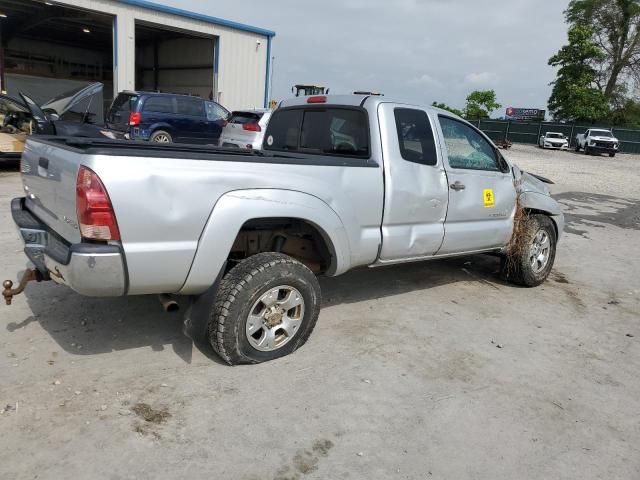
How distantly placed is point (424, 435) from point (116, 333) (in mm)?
2346

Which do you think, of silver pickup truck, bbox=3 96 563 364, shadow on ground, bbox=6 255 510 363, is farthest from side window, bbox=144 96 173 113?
shadow on ground, bbox=6 255 510 363

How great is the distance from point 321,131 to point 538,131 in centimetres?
4338

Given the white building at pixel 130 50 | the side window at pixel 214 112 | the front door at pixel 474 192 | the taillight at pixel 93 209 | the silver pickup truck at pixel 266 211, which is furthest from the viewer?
the white building at pixel 130 50

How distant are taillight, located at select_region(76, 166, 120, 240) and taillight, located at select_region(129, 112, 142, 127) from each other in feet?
38.6

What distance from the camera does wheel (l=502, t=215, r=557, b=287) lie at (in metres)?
5.51

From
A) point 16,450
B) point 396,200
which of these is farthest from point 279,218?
point 16,450

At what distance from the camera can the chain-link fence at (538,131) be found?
39.8m

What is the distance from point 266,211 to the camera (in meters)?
3.31

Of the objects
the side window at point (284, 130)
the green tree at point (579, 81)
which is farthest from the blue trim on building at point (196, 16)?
the green tree at point (579, 81)

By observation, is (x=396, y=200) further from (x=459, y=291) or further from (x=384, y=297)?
(x=459, y=291)

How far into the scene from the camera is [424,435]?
2930 mm

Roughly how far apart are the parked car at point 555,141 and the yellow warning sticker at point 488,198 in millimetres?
37112

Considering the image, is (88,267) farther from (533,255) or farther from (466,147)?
(533,255)

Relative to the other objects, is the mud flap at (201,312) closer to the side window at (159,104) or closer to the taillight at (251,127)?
the taillight at (251,127)
